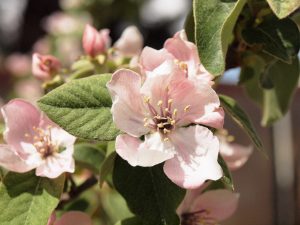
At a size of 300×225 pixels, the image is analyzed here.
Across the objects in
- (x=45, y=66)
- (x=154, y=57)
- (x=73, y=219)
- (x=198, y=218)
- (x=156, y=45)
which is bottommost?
(x=156, y=45)

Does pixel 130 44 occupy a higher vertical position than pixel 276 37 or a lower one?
lower

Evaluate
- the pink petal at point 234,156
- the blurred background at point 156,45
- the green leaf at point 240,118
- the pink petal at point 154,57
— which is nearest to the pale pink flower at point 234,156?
the pink petal at point 234,156

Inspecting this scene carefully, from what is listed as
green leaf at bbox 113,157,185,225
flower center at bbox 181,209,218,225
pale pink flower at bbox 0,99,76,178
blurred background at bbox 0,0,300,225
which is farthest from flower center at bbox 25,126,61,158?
blurred background at bbox 0,0,300,225

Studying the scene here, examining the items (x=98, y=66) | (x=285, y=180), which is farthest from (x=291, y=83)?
Result: (x=285, y=180)

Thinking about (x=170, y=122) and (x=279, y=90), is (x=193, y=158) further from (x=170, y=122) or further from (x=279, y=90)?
(x=279, y=90)

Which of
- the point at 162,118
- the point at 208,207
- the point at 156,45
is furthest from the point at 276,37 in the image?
the point at 156,45

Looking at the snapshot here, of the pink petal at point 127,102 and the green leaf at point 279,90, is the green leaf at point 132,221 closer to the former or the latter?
the pink petal at point 127,102
